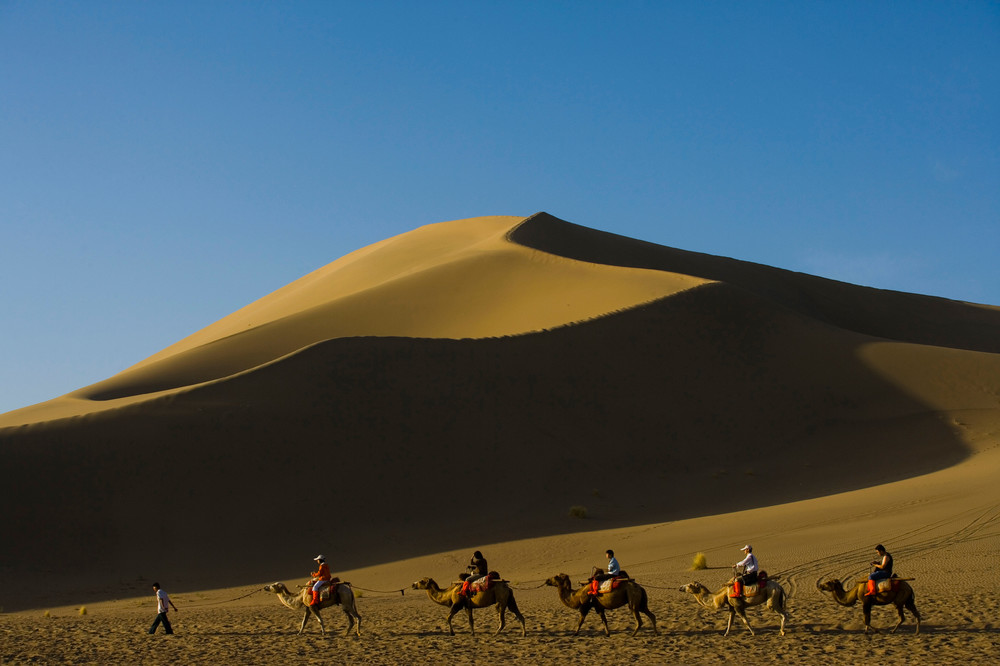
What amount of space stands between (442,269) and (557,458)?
2862cm

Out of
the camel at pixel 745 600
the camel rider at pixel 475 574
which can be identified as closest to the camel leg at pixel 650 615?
the camel at pixel 745 600

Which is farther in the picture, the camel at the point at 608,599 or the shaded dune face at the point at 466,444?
the shaded dune face at the point at 466,444

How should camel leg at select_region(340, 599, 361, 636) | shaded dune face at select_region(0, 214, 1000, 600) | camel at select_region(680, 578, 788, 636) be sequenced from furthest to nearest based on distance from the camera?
1. shaded dune face at select_region(0, 214, 1000, 600)
2. camel leg at select_region(340, 599, 361, 636)
3. camel at select_region(680, 578, 788, 636)

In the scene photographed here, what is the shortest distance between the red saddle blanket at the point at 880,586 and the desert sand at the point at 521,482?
2.30ft

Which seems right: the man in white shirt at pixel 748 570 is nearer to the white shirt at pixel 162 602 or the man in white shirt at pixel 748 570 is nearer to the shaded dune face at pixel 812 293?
the white shirt at pixel 162 602

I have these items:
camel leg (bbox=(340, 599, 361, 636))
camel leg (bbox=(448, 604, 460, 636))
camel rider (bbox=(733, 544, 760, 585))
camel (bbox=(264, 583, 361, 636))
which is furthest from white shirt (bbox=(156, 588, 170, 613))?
camel rider (bbox=(733, 544, 760, 585))

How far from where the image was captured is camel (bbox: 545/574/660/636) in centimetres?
1558

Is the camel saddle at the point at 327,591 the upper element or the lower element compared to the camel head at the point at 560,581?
upper

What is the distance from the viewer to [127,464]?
2808 centimetres

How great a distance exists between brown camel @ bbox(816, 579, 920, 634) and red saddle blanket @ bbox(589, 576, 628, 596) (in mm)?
3161

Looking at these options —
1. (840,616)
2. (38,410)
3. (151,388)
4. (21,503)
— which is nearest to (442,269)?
(151,388)

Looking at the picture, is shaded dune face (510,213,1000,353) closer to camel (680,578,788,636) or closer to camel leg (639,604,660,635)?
camel (680,578,788,636)

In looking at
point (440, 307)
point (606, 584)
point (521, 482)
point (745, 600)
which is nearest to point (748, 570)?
point (745, 600)

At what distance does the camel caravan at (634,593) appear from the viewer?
15.0 m
